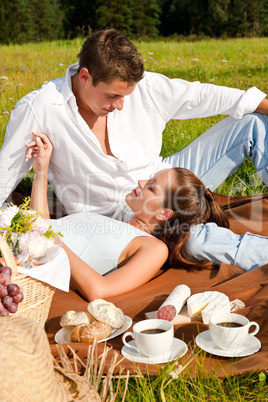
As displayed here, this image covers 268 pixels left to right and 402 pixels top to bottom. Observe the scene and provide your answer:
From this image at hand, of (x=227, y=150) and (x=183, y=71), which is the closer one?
(x=227, y=150)

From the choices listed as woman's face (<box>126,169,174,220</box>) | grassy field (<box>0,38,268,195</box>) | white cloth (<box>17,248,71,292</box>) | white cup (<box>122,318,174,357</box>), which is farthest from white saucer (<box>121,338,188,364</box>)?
grassy field (<box>0,38,268,195</box>)

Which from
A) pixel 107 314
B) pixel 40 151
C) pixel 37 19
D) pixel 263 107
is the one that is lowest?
pixel 107 314

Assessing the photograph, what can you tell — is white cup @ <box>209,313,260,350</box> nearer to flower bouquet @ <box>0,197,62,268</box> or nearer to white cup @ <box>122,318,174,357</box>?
white cup @ <box>122,318,174,357</box>

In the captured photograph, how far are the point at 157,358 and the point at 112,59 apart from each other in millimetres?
1961

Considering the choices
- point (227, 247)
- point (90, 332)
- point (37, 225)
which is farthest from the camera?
point (227, 247)

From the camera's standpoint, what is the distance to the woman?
316 centimetres

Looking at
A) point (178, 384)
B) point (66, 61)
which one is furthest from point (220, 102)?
point (66, 61)

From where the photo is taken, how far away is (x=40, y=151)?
3469 mm

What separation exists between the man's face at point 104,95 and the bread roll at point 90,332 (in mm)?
1614

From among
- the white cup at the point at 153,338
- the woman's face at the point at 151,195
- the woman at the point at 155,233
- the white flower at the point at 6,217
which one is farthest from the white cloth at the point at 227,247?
the white flower at the point at 6,217

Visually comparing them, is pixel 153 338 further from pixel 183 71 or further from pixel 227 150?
pixel 183 71

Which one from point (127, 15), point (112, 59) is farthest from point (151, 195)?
point (127, 15)

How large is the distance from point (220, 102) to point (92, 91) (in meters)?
1.06

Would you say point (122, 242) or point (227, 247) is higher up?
point (122, 242)
